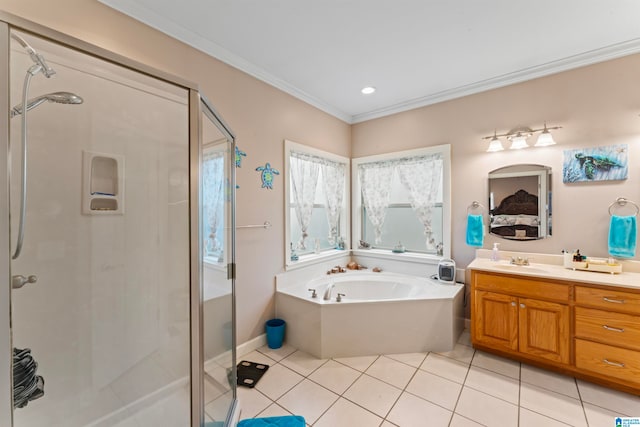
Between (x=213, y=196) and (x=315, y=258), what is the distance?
1810 mm

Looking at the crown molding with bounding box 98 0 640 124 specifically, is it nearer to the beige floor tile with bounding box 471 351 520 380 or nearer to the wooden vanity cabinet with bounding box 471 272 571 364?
the wooden vanity cabinet with bounding box 471 272 571 364

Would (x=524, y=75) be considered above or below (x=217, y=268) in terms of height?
above

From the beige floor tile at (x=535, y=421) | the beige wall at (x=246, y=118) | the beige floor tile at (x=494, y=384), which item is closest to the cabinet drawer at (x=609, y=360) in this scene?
the beige floor tile at (x=494, y=384)

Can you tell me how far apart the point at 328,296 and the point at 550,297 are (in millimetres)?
1839

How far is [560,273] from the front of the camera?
2.17 meters

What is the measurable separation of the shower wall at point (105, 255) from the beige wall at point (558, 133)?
2828 millimetres

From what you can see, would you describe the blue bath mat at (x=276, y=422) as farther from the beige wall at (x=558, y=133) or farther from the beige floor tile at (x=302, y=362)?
the beige wall at (x=558, y=133)

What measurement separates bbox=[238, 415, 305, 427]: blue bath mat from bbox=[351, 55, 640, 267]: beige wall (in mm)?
2325

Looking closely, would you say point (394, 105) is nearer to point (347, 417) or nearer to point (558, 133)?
point (558, 133)

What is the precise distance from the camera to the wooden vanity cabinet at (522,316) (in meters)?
2.07

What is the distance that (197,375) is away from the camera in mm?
1255

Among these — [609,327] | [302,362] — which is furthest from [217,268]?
[609,327]

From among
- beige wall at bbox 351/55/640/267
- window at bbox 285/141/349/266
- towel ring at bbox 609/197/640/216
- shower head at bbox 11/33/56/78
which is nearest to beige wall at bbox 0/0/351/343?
window at bbox 285/141/349/266

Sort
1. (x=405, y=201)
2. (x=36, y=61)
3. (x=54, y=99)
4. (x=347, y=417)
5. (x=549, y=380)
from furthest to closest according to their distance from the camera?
1. (x=405, y=201)
2. (x=549, y=380)
3. (x=347, y=417)
4. (x=54, y=99)
5. (x=36, y=61)
